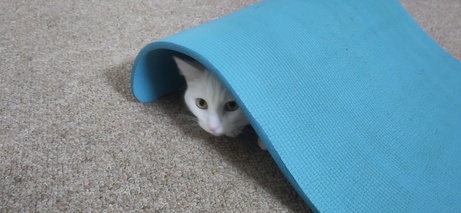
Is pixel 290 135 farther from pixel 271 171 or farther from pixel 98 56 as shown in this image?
pixel 98 56

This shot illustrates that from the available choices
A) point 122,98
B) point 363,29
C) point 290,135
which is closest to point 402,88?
point 363,29

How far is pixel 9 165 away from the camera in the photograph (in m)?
0.74

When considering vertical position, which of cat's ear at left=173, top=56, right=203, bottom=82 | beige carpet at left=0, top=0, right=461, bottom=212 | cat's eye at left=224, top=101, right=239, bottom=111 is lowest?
beige carpet at left=0, top=0, right=461, bottom=212

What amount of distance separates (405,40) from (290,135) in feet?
1.92

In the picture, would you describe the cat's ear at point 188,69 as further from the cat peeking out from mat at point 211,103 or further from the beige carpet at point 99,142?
the beige carpet at point 99,142

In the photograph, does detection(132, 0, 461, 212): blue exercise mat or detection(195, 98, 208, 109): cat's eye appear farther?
detection(195, 98, 208, 109): cat's eye

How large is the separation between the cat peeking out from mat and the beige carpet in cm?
8

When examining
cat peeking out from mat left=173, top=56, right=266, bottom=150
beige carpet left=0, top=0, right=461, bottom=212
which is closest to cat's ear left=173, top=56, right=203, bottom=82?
cat peeking out from mat left=173, top=56, right=266, bottom=150

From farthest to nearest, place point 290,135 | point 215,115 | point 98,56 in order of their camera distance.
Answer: point 98,56
point 215,115
point 290,135

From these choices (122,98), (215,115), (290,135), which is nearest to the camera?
(290,135)

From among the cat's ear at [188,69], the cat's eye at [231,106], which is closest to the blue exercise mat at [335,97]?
the cat's ear at [188,69]

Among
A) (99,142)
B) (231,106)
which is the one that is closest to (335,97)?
(231,106)

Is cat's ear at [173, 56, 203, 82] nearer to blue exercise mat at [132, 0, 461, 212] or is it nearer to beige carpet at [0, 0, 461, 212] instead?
blue exercise mat at [132, 0, 461, 212]

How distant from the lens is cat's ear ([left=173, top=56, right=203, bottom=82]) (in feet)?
2.57
